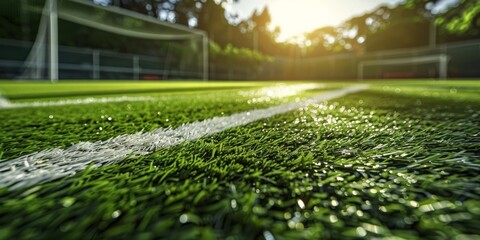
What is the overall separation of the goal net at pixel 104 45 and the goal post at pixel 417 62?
549 inches

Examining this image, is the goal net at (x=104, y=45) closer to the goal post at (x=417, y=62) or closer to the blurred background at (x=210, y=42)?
the blurred background at (x=210, y=42)

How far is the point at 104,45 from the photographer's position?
50.4 ft

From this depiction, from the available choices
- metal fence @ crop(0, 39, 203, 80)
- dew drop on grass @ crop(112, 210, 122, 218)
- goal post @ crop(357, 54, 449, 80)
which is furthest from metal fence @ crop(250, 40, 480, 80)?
→ dew drop on grass @ crop(112, 210, 122, 218)

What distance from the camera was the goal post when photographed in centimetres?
1791

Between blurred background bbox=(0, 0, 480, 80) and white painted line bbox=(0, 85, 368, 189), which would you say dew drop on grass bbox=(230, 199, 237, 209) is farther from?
blurred background bbox=(0, 0, 480, 80)

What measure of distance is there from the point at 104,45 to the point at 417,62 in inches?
751

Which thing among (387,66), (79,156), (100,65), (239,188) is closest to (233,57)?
(100,65)

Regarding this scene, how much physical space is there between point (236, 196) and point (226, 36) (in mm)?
26705

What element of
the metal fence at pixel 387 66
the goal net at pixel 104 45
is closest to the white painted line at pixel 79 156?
the goal net at pixel 104 45

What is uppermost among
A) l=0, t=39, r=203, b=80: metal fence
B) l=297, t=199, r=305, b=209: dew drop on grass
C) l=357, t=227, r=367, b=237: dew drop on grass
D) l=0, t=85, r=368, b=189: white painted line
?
l=0, t=39, r=203, b=80: metal fence

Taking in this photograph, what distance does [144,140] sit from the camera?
837 mm

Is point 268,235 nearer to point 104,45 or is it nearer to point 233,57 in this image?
point 104,45

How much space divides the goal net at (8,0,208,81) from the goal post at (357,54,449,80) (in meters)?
14.0

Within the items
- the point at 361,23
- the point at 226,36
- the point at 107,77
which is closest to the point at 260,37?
the point at 226,36
